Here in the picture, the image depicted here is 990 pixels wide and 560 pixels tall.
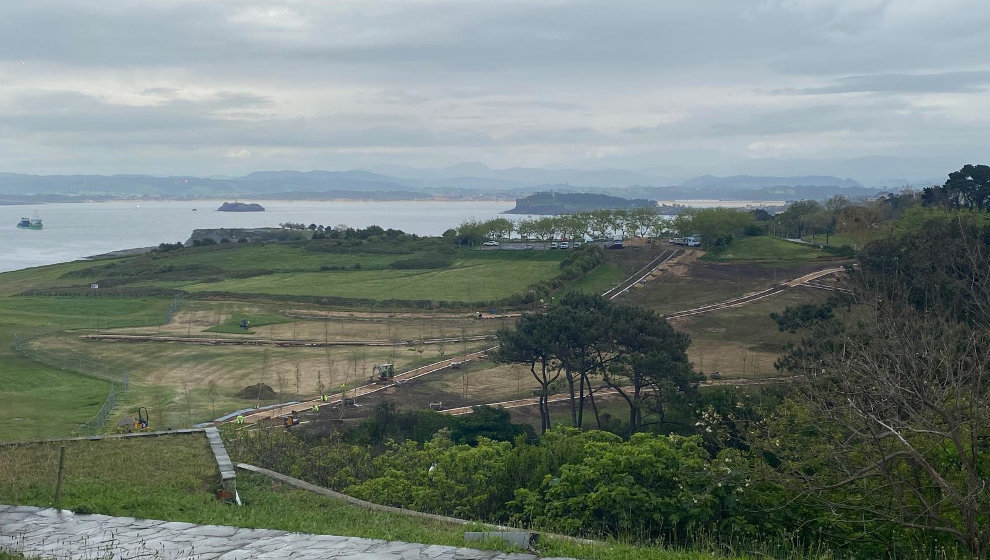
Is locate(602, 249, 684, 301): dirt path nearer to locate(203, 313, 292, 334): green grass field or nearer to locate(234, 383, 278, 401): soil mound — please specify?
locate(203, 313, 292, 334): green grass field

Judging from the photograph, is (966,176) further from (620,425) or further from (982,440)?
(982,440)

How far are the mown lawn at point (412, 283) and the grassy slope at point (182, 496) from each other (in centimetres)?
4264

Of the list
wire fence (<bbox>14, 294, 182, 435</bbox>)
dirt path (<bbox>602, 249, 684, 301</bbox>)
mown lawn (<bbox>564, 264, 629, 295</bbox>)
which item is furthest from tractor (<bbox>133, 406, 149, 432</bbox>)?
mown lawn (<bbox>564, 264, 629, 295</bbox>)

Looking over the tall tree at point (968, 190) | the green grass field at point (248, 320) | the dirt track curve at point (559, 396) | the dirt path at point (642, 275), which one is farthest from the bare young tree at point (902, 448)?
the tall tree at point (968, 190)

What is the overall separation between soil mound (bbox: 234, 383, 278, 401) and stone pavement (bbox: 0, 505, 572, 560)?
860 inches

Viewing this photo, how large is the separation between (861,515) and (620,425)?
55.3 feet

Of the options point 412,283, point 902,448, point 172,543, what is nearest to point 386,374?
point 172,543

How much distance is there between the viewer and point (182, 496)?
448 inches

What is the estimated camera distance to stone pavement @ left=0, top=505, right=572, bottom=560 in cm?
865

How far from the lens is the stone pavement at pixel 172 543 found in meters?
8.65

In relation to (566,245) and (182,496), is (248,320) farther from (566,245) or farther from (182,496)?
(182,496)

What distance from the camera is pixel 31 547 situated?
8969mm

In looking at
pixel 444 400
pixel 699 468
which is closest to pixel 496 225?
pixel 444 400

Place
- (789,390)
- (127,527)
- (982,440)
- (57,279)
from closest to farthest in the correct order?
(127,527) < (982,440) < (789,390) < (57,279)
